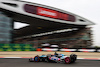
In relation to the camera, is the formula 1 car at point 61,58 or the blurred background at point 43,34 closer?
the formula 1 car at point 61,58

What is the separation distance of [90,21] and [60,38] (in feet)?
35.6

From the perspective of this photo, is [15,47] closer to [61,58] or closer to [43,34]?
[61,58]

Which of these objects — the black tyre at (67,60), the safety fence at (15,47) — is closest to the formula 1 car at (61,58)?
the black tyre at (67,60)

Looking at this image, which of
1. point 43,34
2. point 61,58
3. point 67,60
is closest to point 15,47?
point 61,58

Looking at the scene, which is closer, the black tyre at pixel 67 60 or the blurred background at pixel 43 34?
the black tyre at pixel 67 60

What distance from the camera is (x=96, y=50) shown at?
14.2 metres

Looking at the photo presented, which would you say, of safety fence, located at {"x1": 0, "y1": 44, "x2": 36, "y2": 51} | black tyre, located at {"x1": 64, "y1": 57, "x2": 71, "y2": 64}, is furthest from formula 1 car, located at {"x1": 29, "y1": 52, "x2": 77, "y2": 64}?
safety fence, located at {"x1": 0, "y1": 44, "x2": 36, "y2": 51}

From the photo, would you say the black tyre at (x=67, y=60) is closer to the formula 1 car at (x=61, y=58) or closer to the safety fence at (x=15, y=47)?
the formula 1 car at (x=61, y=58)

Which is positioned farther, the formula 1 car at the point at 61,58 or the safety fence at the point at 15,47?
the safety fence at the point at 15,47

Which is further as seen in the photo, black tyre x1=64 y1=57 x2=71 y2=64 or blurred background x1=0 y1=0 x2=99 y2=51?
blurred background x1=0 y1=0 x2=99 y2=51

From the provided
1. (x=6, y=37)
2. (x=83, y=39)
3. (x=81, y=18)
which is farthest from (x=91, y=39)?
(x=6, y=37)

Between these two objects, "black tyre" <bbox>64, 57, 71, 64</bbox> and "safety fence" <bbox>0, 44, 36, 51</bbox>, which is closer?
"black tyre" <bbox>64, 57, 71, 64</bbox>

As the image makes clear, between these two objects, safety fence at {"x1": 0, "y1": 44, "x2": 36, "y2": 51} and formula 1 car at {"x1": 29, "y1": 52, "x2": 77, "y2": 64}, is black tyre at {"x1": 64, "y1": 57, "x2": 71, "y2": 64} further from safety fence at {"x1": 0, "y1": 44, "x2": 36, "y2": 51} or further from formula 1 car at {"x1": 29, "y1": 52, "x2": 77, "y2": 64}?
safety fence at {"x1": 0, "y1": 44, "x2": 36, "y2": 51}

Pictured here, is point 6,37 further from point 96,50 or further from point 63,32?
point 63,32
